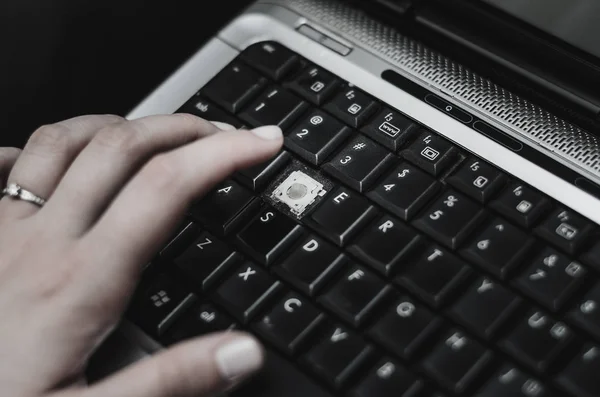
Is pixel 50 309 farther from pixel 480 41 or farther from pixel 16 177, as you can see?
pixel 480 41

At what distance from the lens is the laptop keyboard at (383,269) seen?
0.50 metres

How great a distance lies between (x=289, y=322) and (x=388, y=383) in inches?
3.0

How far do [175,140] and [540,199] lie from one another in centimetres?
26

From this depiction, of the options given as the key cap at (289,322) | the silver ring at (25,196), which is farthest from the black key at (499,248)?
the silver ring at (25,196)

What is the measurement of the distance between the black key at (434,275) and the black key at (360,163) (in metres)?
0.07

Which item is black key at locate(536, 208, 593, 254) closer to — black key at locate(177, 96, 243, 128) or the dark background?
black key at locate(177, 96, 243, 128)

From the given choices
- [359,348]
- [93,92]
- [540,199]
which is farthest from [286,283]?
[93,92]

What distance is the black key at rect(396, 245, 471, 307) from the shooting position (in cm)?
52

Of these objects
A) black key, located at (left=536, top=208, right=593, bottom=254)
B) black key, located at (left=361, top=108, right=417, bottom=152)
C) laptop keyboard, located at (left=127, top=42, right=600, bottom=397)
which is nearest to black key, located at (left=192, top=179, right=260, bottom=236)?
laptop keyboard, located at (left=127, top=42, right=600, bottom=397)

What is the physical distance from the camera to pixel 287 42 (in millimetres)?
646

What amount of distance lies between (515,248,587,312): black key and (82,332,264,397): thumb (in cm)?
19

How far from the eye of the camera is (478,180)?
558 millimetres

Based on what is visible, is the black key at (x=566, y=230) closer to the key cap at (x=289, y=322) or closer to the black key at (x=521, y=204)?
the black key at (x=521, y=204)

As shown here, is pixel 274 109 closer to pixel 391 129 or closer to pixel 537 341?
pixel 391 129
